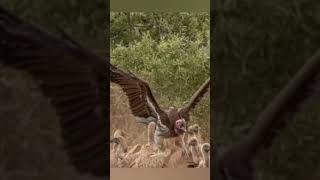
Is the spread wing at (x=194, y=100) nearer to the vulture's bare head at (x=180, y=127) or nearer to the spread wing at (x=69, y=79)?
the vulture's bare head at (x=180, y=127)

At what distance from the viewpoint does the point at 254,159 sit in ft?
4.62

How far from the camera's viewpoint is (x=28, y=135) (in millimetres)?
1396

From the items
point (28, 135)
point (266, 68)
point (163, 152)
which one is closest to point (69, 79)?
point (28, 135)

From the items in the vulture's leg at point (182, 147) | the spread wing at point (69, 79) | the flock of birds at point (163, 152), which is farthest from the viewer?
the vulture's leg at point (182, 147)

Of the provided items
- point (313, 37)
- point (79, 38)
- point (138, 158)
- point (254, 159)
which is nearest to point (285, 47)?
point (313, 37)

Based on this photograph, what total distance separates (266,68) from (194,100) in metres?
3.40

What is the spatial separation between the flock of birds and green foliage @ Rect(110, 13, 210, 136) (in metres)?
0.22

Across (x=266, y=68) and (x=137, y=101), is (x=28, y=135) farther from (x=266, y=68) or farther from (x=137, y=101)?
(x=137, y=101)

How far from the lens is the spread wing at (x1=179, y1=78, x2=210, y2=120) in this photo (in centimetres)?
477

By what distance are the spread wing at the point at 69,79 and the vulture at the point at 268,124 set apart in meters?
0.33

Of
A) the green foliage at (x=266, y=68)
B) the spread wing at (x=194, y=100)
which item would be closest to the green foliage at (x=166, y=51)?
the spread wing at (x=194, y=100)

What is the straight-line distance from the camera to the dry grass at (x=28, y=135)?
4.55 feet

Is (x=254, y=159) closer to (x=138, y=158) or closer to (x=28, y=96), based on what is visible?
(x=28, y=96)

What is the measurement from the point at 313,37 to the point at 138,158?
3.29m
